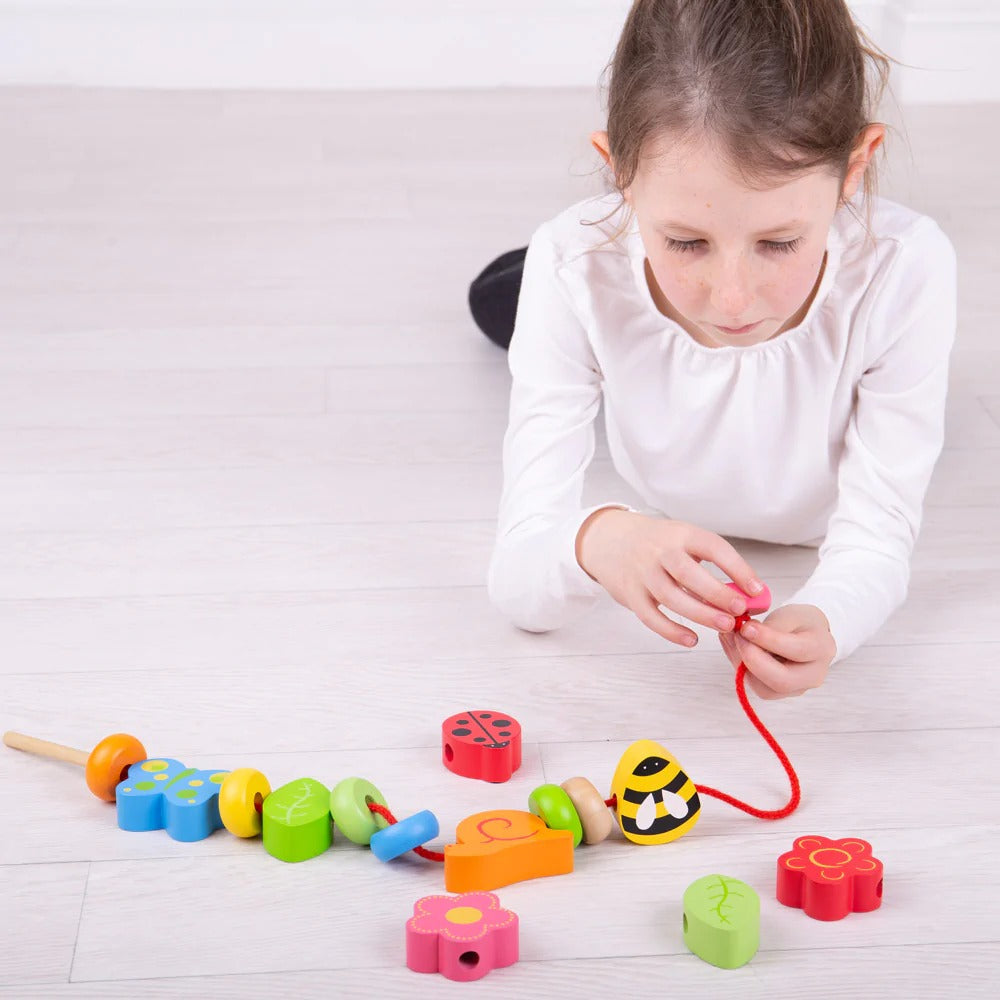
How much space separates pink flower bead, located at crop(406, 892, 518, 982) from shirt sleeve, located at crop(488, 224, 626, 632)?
336mm

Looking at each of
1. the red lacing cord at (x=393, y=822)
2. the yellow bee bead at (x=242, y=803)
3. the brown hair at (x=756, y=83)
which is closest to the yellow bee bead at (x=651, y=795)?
the red lacing cord at (x=393, y=822)

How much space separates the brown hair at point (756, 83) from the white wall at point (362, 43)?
7.22ft

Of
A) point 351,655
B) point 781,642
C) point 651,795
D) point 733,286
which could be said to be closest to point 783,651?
point 781,642

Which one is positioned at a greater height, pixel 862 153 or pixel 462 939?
pixel 862 153

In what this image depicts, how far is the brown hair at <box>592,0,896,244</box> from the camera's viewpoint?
0.87m

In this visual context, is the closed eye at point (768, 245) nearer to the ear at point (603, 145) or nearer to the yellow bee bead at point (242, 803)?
the ear at point (603, 145)

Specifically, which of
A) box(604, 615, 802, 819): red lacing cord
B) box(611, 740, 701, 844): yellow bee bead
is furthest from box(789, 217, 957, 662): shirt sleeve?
box(611, 740, 701, 844): yellow bee bead

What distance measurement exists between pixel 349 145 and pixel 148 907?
80.5 inches

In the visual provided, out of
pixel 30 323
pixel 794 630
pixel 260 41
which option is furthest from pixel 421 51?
pixel 794 630

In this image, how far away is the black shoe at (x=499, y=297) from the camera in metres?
1.65

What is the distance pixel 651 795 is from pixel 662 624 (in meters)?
0.13

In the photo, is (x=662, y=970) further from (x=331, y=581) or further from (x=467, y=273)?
(x=467, y=273)

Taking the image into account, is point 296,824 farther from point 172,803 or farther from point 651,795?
point 651,795

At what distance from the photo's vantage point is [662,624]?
37.8 inches
